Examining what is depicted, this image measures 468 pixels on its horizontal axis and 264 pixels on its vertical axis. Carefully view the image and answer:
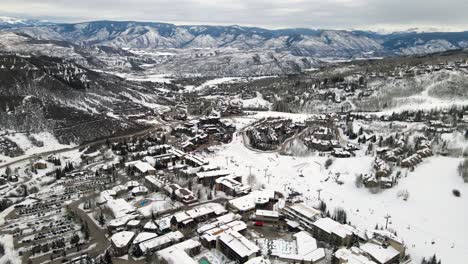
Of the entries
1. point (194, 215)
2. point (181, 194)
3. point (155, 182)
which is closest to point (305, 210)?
point (194, 215)

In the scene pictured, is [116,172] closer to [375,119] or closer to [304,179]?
[304,179]

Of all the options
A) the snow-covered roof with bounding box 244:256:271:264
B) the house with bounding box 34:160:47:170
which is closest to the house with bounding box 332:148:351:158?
the snow-covered roof with bounding box 244:256:271:264

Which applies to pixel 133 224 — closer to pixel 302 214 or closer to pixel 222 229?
pixel 222 229

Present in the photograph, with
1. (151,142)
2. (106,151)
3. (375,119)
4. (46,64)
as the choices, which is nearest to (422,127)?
(375,119)

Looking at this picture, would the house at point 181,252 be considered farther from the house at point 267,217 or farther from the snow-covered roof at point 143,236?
the house at point 267,217

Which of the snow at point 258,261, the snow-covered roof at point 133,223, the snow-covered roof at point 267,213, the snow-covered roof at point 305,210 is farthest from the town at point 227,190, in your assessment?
the snow at point 258,261

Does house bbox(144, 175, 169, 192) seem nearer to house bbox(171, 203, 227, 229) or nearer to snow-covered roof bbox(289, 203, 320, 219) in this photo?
house bbox(171, 203, 227, 229)

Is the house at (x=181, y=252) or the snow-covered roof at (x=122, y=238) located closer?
the house at (x=181, y=252)
